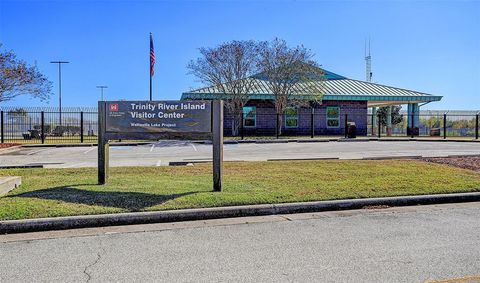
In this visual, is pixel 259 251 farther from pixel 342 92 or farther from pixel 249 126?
pixel 342 92

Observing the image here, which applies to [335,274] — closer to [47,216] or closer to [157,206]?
[157,206]

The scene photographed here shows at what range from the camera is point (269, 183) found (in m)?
8.96

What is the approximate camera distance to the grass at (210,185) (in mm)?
6938

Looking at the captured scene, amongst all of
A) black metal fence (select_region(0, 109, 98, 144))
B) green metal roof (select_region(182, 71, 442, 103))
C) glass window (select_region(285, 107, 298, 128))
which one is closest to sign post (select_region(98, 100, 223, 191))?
black metal fence (select_region(0, 109, 98, 144))

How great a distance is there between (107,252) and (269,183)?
177 inches

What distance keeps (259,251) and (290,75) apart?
27.1 m

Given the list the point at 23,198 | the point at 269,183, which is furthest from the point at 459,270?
the point at 23,198

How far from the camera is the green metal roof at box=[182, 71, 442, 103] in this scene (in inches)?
1265

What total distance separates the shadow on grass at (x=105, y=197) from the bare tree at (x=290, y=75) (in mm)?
24166

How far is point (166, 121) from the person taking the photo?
27.5 feet

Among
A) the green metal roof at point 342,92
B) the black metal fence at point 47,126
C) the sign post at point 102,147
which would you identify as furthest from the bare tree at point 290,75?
the sign post at point 102,147

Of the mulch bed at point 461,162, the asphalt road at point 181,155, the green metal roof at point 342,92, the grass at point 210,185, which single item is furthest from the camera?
the green metal roof at point 342,92

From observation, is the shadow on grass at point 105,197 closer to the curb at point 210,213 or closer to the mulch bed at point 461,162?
the curb at point 210,213

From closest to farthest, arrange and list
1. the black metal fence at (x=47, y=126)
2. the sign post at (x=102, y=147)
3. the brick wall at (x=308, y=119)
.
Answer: the sign post at (x=102, y=147) → the black metal fence at (x=47, y=126) → the brick wall at (x=308, y=119)
